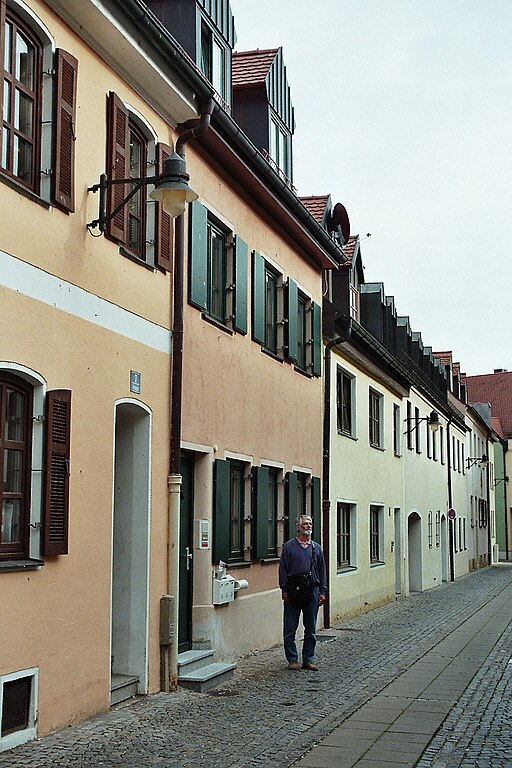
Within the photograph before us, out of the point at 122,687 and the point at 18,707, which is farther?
the point at 122,687

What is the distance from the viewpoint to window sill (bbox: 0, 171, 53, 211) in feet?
26.8

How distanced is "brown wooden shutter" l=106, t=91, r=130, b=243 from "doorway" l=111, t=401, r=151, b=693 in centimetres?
172

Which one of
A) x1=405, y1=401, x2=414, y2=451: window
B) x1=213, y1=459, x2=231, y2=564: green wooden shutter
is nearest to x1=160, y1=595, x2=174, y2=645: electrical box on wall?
x1=213, y1=459, x2=231, y2=564: green wooden shutter

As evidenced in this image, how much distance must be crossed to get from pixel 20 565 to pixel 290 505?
9062 mm

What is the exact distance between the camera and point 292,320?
17422mm

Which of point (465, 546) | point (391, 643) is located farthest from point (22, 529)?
point (465, 546)

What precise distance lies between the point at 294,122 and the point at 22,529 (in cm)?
1178

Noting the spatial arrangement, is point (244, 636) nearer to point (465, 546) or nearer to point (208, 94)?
point (208, 94)

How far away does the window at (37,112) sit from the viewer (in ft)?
27.6

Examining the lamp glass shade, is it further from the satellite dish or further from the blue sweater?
the satellite dish

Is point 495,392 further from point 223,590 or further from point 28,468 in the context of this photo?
point 28,468

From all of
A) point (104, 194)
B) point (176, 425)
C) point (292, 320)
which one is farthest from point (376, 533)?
point (104, 194)

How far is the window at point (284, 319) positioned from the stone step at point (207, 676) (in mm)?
4754

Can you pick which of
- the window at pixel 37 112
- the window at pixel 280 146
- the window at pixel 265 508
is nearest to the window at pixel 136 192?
the window at pixel 37 112
